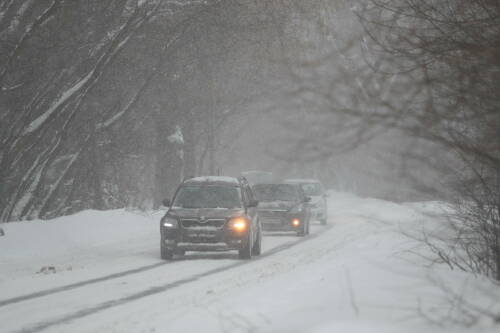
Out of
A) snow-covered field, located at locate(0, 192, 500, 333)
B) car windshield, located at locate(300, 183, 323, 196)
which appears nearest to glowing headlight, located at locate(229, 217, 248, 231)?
snow-covered field, located at locate(0, 192, 500, 333)

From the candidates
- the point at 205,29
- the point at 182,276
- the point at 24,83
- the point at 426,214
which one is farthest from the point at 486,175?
the point at 205,29

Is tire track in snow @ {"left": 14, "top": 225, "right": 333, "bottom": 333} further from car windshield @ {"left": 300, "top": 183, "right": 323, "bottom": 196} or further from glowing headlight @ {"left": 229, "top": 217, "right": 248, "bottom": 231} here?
car windshield @ {"left": 300, "top": 183, "right": 323, "bottom": 196}

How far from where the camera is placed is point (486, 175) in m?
9.32

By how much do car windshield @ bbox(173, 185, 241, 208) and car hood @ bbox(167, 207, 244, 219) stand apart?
395mm

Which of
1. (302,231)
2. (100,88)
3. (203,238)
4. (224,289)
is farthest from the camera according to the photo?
(100,88)

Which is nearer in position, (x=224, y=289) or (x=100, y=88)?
(x=224, y=289)

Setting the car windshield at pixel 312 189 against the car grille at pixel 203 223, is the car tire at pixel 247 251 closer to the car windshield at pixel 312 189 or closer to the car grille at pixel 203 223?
the car grille at pixel 203 223

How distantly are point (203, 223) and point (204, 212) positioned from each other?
343 millimetres

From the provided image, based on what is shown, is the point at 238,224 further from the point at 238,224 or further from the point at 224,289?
the point at 224,289

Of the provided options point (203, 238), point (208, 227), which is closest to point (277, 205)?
point (208, 227)

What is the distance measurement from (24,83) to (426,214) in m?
17.6

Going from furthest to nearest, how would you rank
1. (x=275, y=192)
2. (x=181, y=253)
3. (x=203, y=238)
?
(x=275, y=192), (x=181, y=253), (x=203, y=238)

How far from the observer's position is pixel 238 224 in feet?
65.6

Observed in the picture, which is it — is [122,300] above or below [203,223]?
below
